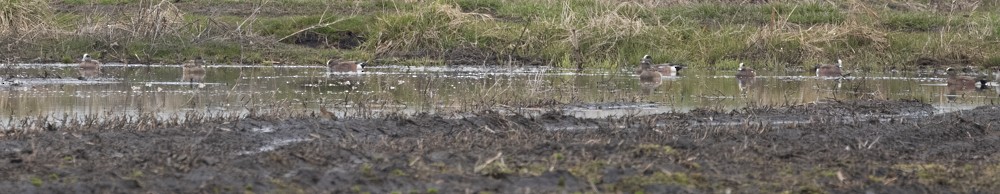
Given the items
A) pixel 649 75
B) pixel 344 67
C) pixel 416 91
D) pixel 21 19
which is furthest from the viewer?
pixel 21 19

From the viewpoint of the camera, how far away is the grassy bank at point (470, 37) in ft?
80.6

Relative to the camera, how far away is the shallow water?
14555 mm

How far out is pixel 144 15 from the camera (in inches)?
969

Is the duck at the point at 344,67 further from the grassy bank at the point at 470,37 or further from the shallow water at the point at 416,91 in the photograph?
the grassy bank at the point at 470,37

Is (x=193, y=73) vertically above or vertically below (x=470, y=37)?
below

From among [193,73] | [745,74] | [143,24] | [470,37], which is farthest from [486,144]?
[470,37]

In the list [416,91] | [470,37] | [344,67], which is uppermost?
[470,37]

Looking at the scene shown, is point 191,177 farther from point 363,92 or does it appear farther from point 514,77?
point 514,77

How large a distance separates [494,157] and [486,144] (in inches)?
46.5

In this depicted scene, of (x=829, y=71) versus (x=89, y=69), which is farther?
(x=829, y=71)

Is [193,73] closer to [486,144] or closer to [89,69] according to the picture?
[89,69]

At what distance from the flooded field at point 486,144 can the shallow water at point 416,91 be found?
72mm

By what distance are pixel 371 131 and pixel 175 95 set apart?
19.4 feet

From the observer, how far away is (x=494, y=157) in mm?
8305
